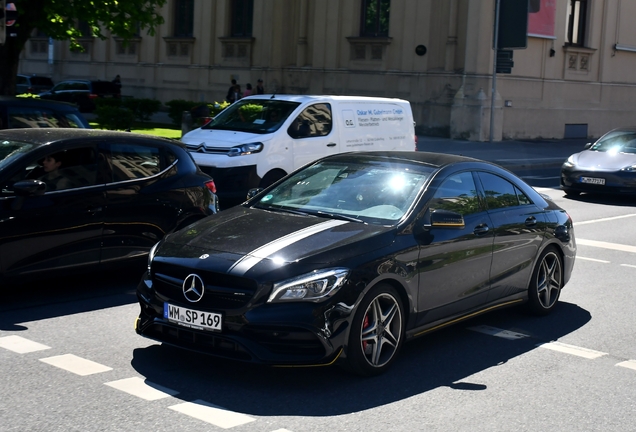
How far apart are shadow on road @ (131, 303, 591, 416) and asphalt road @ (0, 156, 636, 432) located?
0.01 metres

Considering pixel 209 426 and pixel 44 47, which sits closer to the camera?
pixel 209 426

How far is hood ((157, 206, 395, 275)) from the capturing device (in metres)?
6.10

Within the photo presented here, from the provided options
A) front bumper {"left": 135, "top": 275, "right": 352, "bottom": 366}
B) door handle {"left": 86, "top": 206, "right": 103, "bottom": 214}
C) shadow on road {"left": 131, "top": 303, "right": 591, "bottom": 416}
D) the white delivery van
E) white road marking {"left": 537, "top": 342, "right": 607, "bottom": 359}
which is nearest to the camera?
shadow on road {"left": 131, "top": 303, "right": 591, "bottom": 416}

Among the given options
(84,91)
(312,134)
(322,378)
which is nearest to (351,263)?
(322,378)

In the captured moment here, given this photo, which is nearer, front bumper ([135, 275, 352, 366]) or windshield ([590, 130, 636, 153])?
front bumper ([135, 275, 352, 366])

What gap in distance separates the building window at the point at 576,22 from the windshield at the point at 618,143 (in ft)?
55.7

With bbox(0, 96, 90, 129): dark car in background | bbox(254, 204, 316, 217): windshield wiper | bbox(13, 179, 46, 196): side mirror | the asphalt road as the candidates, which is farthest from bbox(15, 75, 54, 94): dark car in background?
bbox(254, 204, 316, 217): windshield wiper

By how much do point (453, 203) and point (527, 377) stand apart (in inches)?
60.3

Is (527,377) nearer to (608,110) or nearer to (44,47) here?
(608,110)

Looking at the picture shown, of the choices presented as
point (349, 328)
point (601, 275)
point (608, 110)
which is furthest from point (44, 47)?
point (349, 328)

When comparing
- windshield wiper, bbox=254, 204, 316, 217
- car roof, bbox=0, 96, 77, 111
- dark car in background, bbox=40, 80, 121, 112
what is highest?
dark car in background, bbox=40, 80, 121, 112

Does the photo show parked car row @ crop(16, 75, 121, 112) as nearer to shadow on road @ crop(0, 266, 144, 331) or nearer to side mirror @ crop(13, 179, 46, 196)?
shadow on road @ crop(0, 266, 144, 331)

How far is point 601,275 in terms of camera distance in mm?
10766

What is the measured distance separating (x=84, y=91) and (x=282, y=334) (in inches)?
A: 1331
